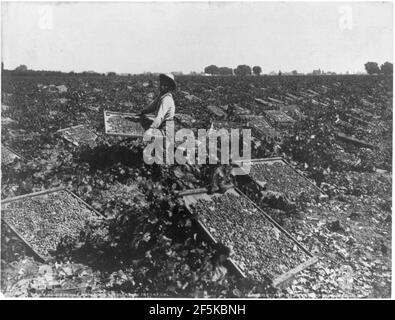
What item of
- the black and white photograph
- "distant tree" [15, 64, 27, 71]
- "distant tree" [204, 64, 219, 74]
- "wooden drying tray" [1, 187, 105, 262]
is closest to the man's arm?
the black and white photograph

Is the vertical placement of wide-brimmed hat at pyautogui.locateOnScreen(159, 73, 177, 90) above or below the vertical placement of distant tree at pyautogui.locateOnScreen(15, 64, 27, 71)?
below

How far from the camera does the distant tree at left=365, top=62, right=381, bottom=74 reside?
583 cm

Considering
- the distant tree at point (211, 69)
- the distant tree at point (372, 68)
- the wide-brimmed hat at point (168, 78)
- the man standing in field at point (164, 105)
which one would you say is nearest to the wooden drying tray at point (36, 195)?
the man standing in field at point (164, 105)

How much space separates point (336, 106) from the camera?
815cm

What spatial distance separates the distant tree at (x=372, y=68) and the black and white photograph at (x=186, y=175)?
0.05m

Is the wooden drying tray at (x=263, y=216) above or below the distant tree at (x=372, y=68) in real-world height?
below

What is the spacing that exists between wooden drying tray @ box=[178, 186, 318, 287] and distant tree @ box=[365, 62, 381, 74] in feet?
10.2

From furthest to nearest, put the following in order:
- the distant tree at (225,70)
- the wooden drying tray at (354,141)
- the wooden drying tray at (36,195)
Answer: the wooden drying tray at (354,141)
the distant tree at (225,70)
the wooden drying tray at (36,195)

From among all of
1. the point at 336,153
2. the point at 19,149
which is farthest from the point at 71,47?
the point at 336,153

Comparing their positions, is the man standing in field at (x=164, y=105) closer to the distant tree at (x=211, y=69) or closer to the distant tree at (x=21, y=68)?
the distant tree at (x=211, y=69)

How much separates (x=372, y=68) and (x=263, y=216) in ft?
11.2

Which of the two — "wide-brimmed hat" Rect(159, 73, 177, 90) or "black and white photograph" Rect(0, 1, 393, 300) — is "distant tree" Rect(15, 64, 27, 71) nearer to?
"black and white photograph" Rect(0, 1, 393, 300)

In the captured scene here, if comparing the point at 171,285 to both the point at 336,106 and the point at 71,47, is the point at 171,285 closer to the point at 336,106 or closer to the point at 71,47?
the point at 71,47

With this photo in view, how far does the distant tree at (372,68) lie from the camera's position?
583 cm
